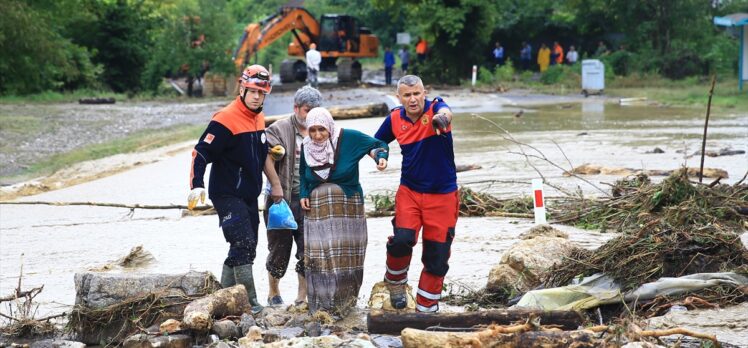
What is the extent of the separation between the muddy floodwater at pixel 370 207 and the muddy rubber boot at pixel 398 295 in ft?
2.29

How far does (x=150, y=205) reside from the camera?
47.7ft

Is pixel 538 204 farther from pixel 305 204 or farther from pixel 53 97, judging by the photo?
pixel 53 97

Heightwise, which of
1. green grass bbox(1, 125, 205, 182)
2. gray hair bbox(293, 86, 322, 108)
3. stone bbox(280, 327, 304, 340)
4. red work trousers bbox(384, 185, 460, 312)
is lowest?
green grass bbox(1, 125, 205, 182)

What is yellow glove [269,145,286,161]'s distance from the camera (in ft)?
27.3

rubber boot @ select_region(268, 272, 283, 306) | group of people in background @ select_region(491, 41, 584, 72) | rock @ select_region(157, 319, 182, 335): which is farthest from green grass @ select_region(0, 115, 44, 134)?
group of people in background @ select_region(491, 41, 584, 72)

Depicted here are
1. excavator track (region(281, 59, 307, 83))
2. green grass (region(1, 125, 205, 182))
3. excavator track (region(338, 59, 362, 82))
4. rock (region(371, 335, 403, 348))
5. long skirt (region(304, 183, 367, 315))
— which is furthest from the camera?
excavator track (region(281, 59, 307, 83))

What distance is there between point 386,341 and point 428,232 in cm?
98

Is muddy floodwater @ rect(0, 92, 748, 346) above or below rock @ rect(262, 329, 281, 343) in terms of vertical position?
below

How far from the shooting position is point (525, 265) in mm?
8461

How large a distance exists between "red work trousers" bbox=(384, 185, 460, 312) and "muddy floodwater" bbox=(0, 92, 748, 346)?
943mm

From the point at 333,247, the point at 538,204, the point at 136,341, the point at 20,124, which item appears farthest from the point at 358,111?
the point at 136,341

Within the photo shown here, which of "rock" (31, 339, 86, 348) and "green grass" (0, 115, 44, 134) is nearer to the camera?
"rock" (31, 339, 86, 348)

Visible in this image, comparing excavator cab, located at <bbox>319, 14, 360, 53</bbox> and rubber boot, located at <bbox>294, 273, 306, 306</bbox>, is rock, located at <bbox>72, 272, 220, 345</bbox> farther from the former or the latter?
excavator cab, located at <bbox>319, 14, 360, 53</bbox>

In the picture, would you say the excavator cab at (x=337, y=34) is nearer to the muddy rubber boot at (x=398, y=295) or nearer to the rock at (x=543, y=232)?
the rock at (x=543, y=232)
